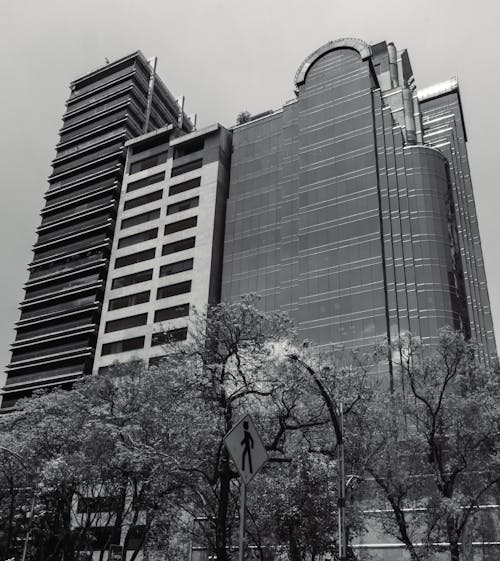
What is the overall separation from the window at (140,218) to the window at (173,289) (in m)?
11.7

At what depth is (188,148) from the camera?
85625mm

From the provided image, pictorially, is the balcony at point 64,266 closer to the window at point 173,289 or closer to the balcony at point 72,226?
the balcony at point 72,226

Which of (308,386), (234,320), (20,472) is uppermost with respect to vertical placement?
(234,320)

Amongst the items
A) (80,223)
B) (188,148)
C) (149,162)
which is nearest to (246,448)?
(188,148)

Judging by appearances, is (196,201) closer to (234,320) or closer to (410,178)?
(410,178)

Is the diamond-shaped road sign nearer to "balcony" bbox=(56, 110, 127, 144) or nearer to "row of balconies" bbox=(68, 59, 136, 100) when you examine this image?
"balcony" bbox=(56, 110, 127, 144)

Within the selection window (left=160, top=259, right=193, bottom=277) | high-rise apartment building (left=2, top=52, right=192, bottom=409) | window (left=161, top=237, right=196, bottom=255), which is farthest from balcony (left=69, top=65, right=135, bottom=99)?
window (left=160, top=259, right=193, bottom=277)

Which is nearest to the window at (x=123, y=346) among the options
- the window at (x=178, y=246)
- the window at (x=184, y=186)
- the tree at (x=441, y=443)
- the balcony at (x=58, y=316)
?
the balcony at (x=58, y=316)

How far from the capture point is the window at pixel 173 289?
7269 cm

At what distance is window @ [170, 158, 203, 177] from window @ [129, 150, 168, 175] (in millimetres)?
3335

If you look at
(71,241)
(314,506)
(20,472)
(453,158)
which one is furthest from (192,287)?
(314,506)

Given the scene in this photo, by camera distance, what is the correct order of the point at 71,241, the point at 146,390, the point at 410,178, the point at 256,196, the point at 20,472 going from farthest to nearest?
1. the point at 71,241
2. the point at 256,196
3. the point at 410,178
4. the point at 20,472
5. the point at 146,390

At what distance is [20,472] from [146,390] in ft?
30.0

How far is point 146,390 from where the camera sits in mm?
30734
